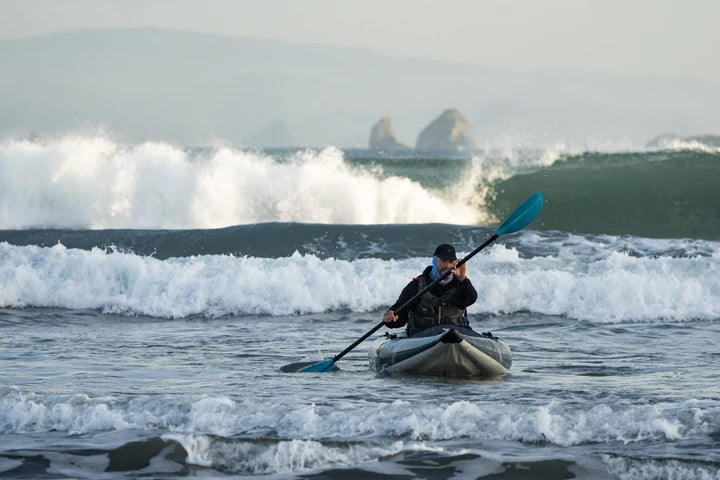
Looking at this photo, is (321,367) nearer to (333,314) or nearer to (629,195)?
(333,314)

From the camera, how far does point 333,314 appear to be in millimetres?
13266

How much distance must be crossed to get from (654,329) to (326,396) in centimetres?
582

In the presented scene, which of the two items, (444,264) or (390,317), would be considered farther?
(390,317)

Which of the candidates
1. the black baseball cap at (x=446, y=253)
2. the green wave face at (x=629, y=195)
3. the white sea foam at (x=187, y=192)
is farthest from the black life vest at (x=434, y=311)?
the white sea foam at (x=187, y=192)

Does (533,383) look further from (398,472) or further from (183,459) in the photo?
(183,459)

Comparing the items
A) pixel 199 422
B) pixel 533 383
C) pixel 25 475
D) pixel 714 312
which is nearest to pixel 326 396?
pixel 199 422

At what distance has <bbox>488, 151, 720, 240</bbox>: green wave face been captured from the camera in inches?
866

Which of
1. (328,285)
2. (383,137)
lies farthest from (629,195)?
(383,137)

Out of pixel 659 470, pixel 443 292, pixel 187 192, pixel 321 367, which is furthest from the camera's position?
pixel 187 192

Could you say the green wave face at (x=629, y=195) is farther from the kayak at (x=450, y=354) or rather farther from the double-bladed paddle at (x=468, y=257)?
the kayak at (x=450, y=354)

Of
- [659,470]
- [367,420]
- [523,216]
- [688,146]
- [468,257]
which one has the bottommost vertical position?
[659,470]

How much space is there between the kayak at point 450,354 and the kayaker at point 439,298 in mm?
211

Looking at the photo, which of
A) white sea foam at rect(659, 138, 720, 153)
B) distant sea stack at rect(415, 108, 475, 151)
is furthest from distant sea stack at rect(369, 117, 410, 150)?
white sea foam at rect(659, 138, 720, 153)

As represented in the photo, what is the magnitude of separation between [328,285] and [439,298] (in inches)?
213
